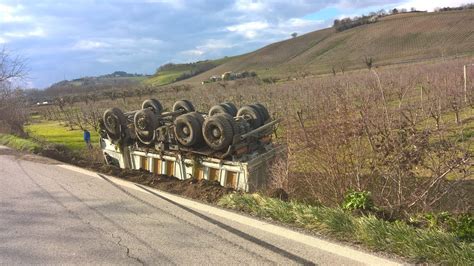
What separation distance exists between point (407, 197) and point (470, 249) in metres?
1.79

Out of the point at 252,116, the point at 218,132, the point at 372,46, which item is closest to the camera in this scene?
the point at 218,132

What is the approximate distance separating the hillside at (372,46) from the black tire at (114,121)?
202 ft

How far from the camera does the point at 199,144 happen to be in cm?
995

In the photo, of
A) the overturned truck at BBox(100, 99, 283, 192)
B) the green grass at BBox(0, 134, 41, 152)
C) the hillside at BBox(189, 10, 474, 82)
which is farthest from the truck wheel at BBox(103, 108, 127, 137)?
the hillside at BBox(189, 10, 474, 82)

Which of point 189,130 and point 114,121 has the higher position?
point 114,121

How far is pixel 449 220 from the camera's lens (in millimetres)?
5047

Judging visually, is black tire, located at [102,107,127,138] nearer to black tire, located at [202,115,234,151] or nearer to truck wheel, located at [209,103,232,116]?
truck wheel, located at [209,103,232,116]

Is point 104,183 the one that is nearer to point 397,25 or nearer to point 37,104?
point 37,104

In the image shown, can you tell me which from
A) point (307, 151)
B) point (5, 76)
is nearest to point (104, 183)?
point (307, 151)

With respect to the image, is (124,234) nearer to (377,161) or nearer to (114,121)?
(377,161)

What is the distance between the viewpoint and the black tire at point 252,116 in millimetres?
11039

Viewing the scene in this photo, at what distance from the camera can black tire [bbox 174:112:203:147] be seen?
9.84m

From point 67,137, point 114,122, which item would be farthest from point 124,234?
point 67,137

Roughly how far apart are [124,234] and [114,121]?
21.1ft
